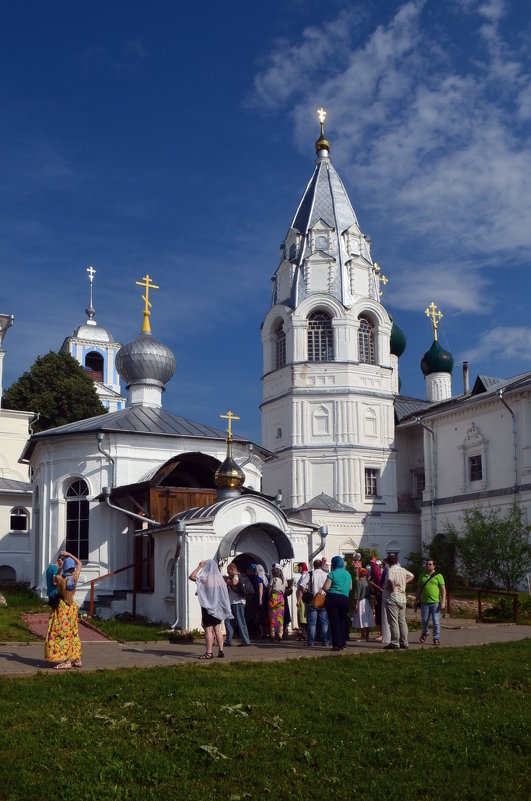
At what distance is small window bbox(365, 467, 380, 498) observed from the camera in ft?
128

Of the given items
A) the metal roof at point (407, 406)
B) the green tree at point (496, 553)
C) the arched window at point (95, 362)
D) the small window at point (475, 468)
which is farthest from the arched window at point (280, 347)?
the arched window at point (95, 362)

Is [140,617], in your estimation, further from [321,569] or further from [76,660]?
[76,660]

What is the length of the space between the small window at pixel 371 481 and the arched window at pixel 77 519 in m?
19.7

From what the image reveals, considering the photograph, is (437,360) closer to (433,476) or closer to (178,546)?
(433,476)

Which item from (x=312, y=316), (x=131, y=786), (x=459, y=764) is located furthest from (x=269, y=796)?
(x=312, y=316)

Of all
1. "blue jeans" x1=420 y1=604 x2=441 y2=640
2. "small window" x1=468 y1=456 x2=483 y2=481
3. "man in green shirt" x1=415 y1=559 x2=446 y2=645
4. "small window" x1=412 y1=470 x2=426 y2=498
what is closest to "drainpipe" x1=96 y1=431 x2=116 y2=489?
"man in green shirt" x1=415 y1=559 x2=446 y2=645

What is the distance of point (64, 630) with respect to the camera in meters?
10.3

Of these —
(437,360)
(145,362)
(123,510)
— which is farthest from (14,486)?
(437,360)

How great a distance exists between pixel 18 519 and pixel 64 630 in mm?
21572

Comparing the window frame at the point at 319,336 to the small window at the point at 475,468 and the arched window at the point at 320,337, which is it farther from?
the small window at the point at 475,468

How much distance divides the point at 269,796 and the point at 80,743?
1590 mm

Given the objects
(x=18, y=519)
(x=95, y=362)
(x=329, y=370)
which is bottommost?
(x=18, y=519)

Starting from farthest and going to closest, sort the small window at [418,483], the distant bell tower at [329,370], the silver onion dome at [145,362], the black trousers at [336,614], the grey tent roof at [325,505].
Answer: the small window at [418,483] → the distant bell tower at [329,370] → the grey tent roof at [325,505] → the silver onion dome at [145,362] → the black trousers at [336,614]

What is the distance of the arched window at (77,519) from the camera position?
69.1 ft
